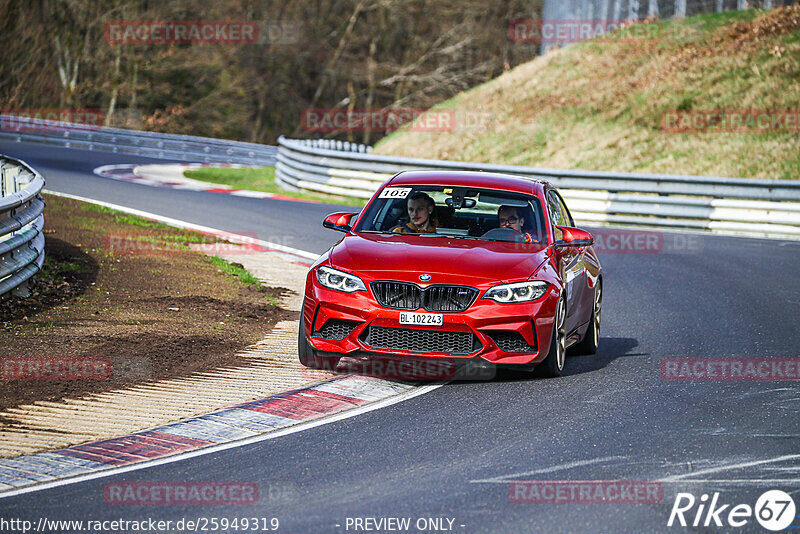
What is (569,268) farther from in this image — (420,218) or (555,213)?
(420,218)

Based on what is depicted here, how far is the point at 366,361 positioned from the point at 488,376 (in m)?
0.99

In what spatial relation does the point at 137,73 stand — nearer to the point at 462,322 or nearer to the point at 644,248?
the point at 644,248

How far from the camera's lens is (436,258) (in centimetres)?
854

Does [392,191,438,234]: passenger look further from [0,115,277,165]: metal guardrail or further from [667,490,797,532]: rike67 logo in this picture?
[0,115,277,165]: metal guardrail

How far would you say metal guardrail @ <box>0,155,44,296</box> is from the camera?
10.4 metres

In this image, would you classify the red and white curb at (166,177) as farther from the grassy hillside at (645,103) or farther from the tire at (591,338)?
the tire at (591,338)

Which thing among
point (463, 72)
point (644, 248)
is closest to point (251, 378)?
point (644, 248)

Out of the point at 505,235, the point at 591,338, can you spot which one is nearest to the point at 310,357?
the point at 505,235

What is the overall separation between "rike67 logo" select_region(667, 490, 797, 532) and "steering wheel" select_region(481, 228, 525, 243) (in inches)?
152

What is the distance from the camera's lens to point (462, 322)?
8.16 m

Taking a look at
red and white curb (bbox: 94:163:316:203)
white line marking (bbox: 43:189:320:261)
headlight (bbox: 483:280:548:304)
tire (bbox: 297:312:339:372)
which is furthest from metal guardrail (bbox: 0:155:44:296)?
red and white curb (bbox: 94:163:316:203)

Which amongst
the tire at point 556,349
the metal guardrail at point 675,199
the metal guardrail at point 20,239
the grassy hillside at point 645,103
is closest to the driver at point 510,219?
the tire at point 556,349

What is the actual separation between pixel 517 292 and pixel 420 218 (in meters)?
1.54

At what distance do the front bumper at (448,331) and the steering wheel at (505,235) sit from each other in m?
0.99
